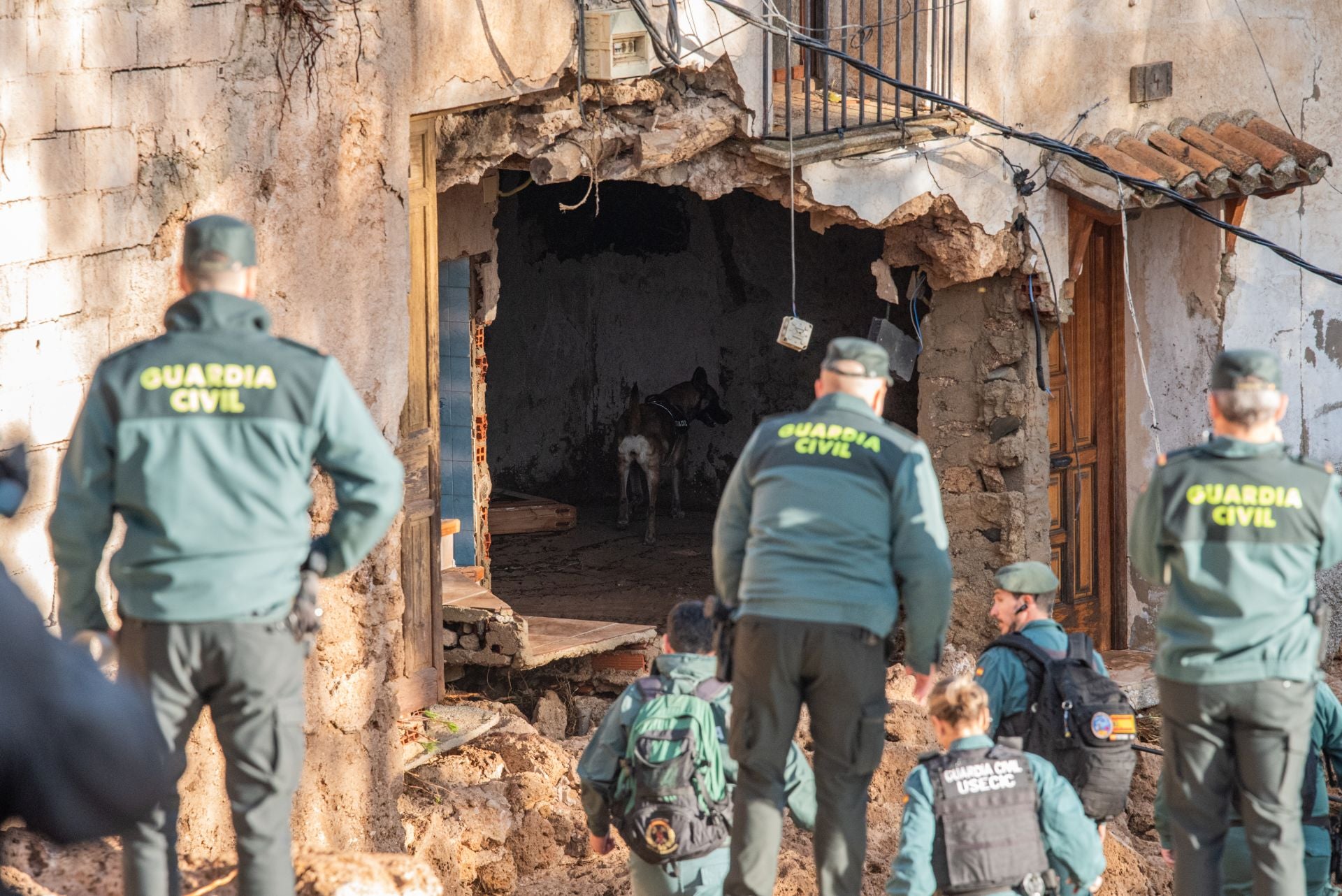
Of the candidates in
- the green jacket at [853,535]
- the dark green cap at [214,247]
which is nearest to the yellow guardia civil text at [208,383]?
the dark green cap at [214,247]

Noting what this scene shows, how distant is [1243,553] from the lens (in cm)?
429

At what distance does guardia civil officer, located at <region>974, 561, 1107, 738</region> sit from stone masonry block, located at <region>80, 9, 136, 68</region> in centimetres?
349

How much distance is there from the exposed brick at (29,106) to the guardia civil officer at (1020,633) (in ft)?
11.5

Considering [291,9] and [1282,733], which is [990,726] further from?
[291,9]

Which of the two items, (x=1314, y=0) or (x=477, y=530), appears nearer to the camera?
(x=477, y=530)

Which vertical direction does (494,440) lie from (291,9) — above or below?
below

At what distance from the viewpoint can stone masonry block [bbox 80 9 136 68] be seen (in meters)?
5.44

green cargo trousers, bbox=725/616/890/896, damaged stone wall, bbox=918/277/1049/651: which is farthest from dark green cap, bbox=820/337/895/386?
damaged stone wall, bbox=918/277/1049/651

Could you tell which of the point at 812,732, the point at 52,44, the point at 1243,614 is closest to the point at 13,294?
the point at 52,44

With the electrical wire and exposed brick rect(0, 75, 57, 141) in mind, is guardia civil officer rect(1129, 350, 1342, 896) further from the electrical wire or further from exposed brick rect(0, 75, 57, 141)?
the electrical wire

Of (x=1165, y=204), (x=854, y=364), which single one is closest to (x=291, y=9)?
(x=854, y=364)

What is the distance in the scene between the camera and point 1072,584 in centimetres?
1052

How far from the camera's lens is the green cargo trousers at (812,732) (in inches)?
172

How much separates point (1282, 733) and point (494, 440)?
1112 centimetres
